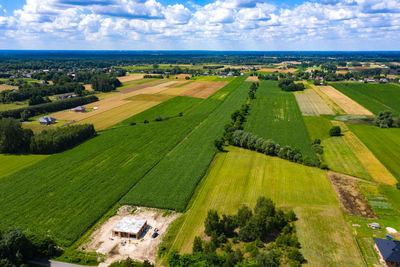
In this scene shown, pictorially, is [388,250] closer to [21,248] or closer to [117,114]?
[21,248]

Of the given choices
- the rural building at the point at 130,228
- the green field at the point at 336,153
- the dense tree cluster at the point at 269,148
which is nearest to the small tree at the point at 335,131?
the green field at the point at 336,153

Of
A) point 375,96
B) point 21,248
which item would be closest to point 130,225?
point 21,248

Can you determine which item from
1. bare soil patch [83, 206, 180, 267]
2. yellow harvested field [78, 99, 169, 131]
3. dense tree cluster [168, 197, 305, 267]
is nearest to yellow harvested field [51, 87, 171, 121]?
yellow harvested field [78, 99, 169, 131]

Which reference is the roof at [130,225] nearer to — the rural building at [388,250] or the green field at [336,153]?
the rural building at [388,250]

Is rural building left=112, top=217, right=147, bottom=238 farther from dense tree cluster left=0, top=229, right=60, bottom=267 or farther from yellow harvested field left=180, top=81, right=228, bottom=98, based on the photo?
yellow harvested field left=180, top=81, right=228, bottom=98

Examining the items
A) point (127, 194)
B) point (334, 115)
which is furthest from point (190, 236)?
point (334, 115)

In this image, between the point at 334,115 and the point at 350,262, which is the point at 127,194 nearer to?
the point at 350,262
